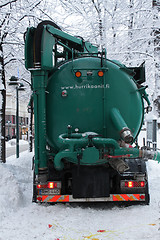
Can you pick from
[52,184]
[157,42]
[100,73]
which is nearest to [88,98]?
[100,73]

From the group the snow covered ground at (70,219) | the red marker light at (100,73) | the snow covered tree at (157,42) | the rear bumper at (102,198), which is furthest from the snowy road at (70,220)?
the snow covered tree at (157,42)

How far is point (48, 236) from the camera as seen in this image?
12.5 ft

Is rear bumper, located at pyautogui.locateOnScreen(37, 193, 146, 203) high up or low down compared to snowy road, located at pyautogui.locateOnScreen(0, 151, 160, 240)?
up

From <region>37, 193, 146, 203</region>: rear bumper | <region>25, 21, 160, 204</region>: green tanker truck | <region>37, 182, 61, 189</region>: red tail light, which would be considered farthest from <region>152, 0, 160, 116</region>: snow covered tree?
<region>37, 182, 61, 189</region>: red tail light

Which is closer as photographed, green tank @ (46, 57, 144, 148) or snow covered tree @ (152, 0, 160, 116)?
green tank @ (46, 57, 144, 148)

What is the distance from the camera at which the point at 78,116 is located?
498 centimetres

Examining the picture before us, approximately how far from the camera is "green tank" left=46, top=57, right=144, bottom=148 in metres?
4.97

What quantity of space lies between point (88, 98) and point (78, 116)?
38 centimetres

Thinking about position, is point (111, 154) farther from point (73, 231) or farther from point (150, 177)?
point (150, 177)

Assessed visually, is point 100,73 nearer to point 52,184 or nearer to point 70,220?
point 52,184

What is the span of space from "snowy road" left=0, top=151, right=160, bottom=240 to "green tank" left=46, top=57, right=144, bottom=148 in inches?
51.3

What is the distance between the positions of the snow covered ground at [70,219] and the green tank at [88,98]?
1.29 meters

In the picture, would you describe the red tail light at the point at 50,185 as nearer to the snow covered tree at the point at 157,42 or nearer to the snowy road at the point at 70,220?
the snowy road at the point at 70,220

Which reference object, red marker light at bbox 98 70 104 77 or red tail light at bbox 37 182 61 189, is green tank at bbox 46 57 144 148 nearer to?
red marker light at bbox 98 70 104 77
